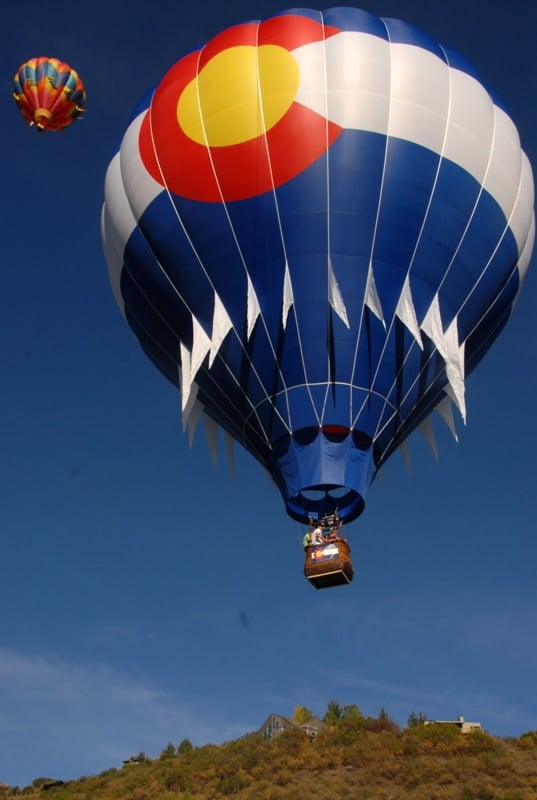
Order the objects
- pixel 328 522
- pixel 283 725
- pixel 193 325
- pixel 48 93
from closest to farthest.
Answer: pixel 328 522 < pixel 193 325 < pixel 48 93 < pixel 283 725

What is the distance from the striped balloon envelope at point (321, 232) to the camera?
1862 cm

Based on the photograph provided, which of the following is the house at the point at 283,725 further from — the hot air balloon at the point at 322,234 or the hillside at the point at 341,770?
the hot air balloon at the point at 322,234

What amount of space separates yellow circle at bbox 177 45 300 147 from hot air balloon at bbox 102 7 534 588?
0.03 metres

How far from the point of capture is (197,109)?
19.6 meters

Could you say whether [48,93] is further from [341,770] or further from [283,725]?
[283,725]

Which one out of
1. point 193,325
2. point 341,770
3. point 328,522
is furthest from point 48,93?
point 341,770

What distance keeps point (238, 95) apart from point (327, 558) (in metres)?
8.46

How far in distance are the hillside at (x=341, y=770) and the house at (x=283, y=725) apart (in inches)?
105

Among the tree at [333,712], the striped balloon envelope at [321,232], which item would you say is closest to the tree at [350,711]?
the tree at [333,712]

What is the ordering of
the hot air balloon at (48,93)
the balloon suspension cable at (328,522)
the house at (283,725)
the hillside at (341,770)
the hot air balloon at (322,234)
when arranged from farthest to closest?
the house at (283,725) < the hot air balloon at (48,93) < the hillside at (341,770) < the hot air balloon at (322,234) < the balloon suspension cable at (328,522)

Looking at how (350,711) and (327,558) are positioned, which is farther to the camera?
(350,711)

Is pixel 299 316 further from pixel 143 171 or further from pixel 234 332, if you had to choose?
pixel 143 171

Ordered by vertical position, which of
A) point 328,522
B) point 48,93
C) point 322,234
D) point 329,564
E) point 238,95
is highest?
point 48,93

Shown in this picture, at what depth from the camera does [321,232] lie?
18.6m
